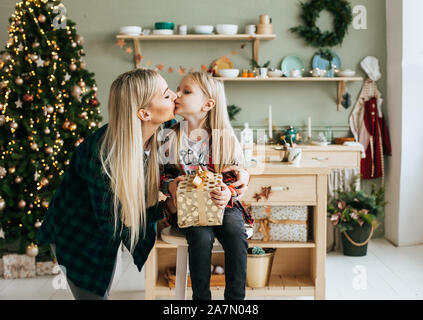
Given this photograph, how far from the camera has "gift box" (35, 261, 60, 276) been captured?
3304 mm

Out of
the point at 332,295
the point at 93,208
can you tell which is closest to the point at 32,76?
the point at 93,208

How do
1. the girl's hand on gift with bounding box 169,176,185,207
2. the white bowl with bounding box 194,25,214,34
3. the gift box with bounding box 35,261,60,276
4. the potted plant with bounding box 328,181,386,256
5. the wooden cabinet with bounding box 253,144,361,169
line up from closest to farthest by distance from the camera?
1. the girl's hand on gift with bounding box 169,176,185,207
2. the gift box with bounding box 35,261,60,276
3. the potted plant with bounding box 328,181,386,256
4. the wooden cabinet with bounding box 253,144,361,169
5. the white bowl with bounding box 194,25,214,34

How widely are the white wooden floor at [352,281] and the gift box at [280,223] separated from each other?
512 millimetres

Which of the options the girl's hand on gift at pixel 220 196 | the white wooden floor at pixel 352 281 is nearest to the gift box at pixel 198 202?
the girl's hand on gift at pixel 220 196

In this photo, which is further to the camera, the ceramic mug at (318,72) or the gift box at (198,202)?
the ceramic mug at (318,72)

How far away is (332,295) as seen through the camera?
288cm

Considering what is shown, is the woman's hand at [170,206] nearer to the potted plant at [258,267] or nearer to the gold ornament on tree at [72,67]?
the potted plant at [258,267]

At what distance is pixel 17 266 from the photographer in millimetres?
3266

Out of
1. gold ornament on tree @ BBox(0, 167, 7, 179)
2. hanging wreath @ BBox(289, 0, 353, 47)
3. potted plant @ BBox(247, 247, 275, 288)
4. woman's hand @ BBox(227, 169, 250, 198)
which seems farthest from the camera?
hanging wreath @ BBox(289, 0, 353, 47)

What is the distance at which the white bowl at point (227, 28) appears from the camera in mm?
4120

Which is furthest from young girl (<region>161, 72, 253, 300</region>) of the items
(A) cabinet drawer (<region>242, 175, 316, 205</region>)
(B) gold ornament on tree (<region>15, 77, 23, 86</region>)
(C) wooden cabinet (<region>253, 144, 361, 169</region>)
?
(C) wooden cabinet (<region>253, 144, 361, 169</region>)

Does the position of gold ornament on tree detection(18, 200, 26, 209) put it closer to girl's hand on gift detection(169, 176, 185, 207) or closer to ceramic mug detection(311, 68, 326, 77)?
girl's hand on gift detection(169, 176, 185, 207)

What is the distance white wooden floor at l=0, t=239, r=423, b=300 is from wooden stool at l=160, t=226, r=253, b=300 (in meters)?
1.14
